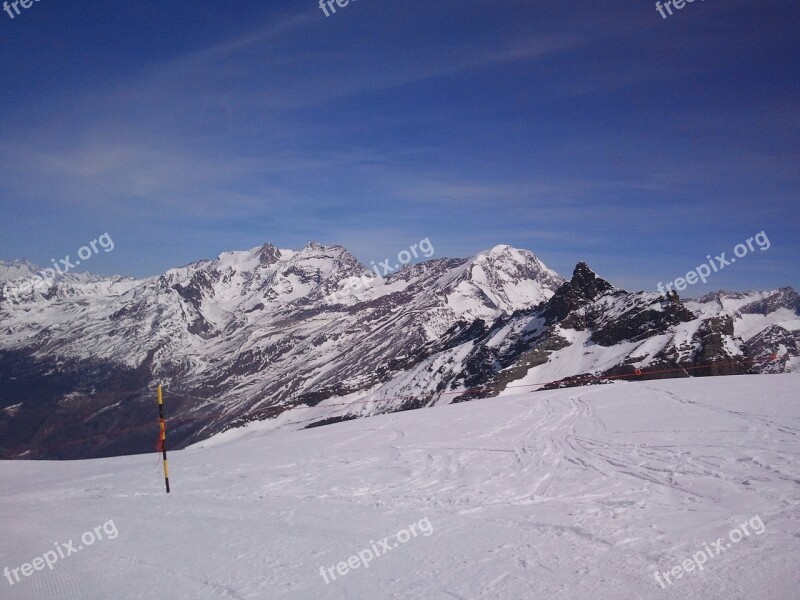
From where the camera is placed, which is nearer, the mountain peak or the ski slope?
the ski slope

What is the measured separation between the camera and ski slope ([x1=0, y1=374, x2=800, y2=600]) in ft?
22.9

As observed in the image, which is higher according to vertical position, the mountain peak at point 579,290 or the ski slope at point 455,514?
the ski slope at point 455,514

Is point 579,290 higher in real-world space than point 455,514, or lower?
lower

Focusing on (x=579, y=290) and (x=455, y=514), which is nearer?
(x=455, y=514)

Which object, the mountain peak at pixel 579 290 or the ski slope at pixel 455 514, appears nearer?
the ski slope at pixel 455 514

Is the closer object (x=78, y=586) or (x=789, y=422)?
(x=78, y=586)

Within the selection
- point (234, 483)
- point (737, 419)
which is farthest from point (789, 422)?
point (234, 483)

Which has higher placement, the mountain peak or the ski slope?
the ski slope

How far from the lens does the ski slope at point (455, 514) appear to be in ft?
22.9

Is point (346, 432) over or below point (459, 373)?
over

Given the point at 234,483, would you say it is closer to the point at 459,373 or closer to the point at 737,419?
the point at 737,419

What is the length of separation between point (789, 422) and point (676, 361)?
267ft

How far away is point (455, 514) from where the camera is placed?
9.80m

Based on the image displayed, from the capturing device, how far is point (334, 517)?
1034 centimetres
